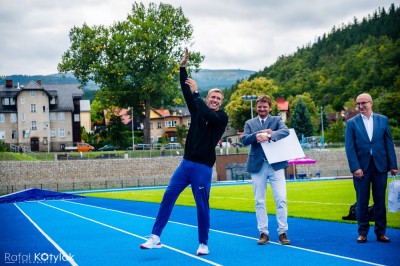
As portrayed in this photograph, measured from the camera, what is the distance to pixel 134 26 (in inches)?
2393

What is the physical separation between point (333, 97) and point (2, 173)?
89.8 metres

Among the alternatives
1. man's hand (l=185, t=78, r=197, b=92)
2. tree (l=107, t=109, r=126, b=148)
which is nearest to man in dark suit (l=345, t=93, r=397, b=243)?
man's hand (l=185, t=78, r=197, b=92)

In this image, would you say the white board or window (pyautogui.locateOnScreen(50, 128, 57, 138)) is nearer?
the white board

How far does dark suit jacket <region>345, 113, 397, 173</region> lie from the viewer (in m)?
8.35

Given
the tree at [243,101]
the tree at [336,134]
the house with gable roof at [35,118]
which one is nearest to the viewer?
the house with gable roof at [35,118]

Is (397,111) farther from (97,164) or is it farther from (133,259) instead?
(133,259)

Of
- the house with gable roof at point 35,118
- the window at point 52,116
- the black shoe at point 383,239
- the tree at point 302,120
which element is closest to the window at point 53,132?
the house with gable roof at point 35,118

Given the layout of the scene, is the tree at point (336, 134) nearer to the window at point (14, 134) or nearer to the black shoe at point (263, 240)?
the window at point (14, 134)

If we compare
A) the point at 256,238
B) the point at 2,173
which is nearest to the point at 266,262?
the point at 256,238

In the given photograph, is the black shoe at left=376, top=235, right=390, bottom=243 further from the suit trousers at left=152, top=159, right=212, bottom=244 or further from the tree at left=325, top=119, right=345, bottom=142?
the tree at left=325, top=119, right=345, bottom=142

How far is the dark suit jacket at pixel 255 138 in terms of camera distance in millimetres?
8453

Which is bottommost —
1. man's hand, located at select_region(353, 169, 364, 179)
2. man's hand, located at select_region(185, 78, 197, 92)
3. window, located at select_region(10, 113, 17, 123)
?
man's hand, located at select_region(353, 169, 364, 179)

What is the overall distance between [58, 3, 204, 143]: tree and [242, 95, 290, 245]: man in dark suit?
163ft

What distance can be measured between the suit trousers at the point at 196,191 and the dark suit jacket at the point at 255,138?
122 centimetres
